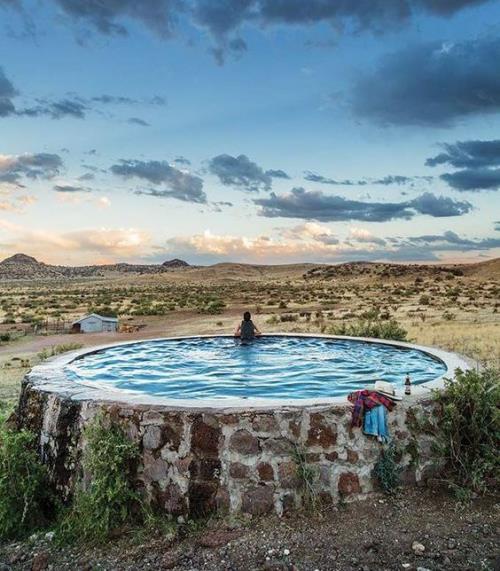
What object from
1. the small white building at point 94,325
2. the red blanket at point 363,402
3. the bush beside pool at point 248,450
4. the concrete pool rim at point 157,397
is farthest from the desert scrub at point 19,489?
the small white building at point 94,325

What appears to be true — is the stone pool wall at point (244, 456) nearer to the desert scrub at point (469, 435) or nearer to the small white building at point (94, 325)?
the desert scrub at point (469, 435)

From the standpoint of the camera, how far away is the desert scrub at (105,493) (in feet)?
21.4

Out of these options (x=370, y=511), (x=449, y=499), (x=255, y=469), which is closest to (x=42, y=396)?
(x=255, y=469)

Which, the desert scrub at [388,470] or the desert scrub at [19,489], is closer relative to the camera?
the desert scrub at [388,470]

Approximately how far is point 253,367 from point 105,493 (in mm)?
5521

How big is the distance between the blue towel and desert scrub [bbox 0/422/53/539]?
13.3 ft

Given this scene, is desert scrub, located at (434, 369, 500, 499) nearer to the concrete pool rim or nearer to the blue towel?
the concrete pool rim

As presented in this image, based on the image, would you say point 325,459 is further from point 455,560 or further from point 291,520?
point 455,560

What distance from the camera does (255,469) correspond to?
653 centimetres

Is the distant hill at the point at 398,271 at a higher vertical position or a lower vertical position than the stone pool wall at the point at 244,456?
higher

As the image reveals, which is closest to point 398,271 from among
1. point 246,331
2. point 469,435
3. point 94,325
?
point 94,325

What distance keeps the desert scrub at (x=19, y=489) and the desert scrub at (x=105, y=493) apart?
1.75ft

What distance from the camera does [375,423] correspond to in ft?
22.0

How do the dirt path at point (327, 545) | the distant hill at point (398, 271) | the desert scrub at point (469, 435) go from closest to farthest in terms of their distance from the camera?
1. the dirt path at point (327, 545)
2. the desert scrub at point (469, 435)
3. the distant hill at point (398, 271)
